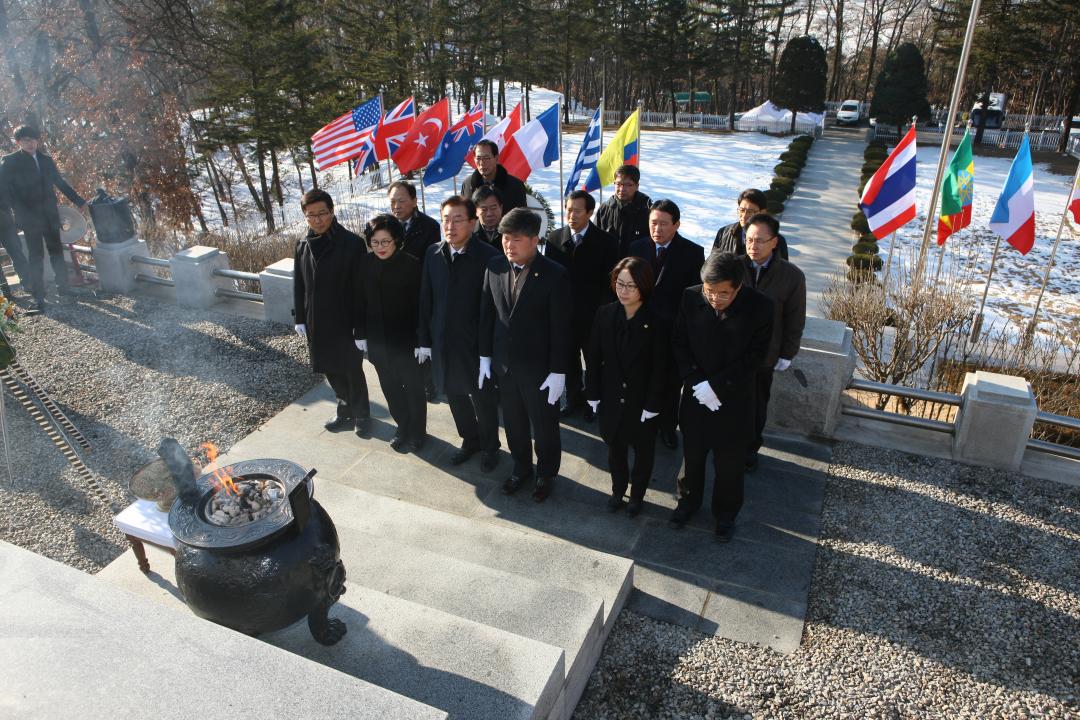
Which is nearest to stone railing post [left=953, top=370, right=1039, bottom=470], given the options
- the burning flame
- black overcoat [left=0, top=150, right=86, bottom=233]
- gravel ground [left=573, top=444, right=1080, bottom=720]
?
gravel ground [left=573, top=444, right=1080, bottom=720]

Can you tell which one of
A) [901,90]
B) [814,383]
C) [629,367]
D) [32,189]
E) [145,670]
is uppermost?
[901,90]

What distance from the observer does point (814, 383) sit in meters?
5.62

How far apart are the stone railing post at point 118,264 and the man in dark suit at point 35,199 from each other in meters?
0.39

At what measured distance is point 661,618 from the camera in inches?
160

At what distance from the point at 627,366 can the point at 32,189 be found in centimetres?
734

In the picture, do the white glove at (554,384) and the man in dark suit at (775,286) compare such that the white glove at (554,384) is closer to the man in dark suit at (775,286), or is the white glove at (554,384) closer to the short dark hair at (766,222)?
the man in dark suit at (775,286)

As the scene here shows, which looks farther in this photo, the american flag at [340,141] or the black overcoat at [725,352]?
the american flag at [340,141]

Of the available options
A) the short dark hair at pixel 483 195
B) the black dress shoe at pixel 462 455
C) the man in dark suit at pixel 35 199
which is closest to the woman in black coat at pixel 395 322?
the black dress shoe at pixel 462 455

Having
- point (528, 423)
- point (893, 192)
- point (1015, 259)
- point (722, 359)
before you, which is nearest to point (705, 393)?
point (722, 359)

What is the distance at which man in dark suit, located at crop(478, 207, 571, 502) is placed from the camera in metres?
4.59

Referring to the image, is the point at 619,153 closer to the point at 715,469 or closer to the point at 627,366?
the point at 627,366

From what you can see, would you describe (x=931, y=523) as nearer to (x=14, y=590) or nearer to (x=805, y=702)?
(x=805, y=702)

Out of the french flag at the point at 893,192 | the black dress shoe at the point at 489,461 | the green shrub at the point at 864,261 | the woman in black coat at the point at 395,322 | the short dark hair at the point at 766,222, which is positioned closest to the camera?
the short dark hair at the point at 766,222

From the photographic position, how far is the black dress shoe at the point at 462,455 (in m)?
5.54
